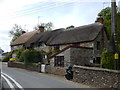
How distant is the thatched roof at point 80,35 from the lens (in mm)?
28938

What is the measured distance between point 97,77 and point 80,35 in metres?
17.5

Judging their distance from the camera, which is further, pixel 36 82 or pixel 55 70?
pixel 55 70

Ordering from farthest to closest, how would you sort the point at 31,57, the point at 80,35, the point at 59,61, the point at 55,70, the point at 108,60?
the point at 31,57 → the point at 80,35 → the point at 59,61 → the point at 55,70 → the point at 108,60

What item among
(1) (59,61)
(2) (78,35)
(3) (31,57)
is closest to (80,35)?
(2) (78,35)

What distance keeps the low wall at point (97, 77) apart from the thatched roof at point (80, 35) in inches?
508

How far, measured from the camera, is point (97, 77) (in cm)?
1346

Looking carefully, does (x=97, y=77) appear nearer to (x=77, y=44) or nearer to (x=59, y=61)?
(x=59, y=61)

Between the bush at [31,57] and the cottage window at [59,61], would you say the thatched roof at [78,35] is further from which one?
the cottage window at [59,61]

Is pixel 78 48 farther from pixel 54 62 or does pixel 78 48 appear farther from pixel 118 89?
pixel 118 89

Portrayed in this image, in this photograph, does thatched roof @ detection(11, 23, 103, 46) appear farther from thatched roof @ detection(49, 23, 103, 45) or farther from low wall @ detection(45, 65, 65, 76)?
low wall @ detection(45, 65, 65, 76)

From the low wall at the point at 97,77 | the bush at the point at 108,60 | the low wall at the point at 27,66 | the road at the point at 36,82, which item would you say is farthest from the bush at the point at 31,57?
the bush at the point at 108,60

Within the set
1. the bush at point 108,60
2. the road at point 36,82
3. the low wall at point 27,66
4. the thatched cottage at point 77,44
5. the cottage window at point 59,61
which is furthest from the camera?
the low wall at point 27,66

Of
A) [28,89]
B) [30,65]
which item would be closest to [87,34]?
[30,65]

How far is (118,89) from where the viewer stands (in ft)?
38.6
